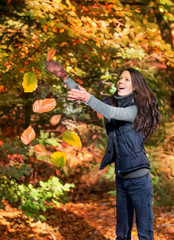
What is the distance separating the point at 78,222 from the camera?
5688mm

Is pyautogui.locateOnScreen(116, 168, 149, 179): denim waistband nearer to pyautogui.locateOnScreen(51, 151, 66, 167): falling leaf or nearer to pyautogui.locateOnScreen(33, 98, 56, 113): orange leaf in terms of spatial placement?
pyautogui.locateOnScreen(51, 151, 66, 167): falling leaf

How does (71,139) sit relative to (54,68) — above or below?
below

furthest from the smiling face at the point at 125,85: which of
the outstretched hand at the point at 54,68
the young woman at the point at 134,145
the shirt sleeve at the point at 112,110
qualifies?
the outstretched hand at the point at 54,68

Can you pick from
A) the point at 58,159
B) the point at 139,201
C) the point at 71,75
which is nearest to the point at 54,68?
the point at 58,159

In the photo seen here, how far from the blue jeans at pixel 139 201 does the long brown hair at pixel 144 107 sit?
0.42 meters

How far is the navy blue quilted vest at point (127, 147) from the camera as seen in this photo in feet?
8.28

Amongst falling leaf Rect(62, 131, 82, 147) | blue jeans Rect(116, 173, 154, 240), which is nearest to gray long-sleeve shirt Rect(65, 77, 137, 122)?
falling leaf Rect(62, 131, 82, 147)

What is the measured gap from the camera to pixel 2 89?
4.37 m

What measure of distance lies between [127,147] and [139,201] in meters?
0.47

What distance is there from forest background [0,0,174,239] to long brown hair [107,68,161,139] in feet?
2.28

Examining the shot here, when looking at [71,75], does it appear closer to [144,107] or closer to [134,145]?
[144,107]

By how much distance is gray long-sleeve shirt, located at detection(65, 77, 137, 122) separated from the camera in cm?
219

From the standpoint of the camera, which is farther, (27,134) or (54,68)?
(54,68)

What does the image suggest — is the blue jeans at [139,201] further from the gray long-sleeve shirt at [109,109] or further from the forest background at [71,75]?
A: the forest background at [71,75]
